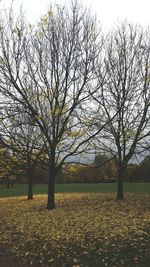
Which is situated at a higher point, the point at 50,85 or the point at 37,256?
the point at 50,85

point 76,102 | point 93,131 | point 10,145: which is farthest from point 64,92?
point 10,145

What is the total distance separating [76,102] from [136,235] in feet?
29.5

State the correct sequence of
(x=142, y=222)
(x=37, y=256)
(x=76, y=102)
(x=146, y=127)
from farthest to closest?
(x=146, y=127), (x=76, y=102), (x=142, y=222), (x=37, y=256)

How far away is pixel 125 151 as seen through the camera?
68.7ft

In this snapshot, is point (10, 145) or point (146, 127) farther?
point (146, 127)

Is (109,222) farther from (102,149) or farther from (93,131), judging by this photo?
(102,149)

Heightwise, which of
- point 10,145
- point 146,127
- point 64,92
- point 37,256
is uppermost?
point 64,92

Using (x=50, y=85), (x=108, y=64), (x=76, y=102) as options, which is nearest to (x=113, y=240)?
(x=76, y=102)

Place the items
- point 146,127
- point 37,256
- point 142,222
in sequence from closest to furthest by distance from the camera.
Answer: point 37,256 → point 142,222 → point 146,127

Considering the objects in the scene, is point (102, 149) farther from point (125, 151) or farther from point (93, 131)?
point (93, 131)

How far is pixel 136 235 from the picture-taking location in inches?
368

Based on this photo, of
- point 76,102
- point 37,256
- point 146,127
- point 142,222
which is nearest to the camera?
point 37,256

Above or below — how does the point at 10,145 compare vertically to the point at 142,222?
above

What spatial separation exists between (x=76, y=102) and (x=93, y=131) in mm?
2025
